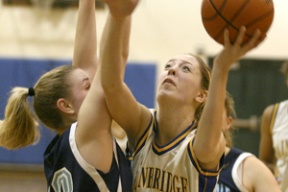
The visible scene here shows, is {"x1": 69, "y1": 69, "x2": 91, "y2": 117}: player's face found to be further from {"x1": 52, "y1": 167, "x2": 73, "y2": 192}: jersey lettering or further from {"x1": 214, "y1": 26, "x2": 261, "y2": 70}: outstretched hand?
{"x1": 214, "y1": 26, "x2": 261, "y2": 70}: outstretched hand

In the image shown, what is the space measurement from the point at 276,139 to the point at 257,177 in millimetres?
1089

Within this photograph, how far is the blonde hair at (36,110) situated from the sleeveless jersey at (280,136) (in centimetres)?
172

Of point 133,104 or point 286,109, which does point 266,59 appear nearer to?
point 286,109

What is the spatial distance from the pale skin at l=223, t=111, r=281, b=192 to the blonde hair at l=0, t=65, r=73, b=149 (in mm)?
746

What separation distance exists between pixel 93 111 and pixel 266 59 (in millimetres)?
4736

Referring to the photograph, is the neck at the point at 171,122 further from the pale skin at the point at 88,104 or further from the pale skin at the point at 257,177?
the pale skin at the point at 257,177

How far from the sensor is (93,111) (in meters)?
1.81

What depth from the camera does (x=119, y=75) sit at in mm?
1770

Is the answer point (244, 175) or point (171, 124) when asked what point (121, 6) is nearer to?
point (171, 124)

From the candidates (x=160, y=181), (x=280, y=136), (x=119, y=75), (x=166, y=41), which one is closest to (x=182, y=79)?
(x=119, y=75)

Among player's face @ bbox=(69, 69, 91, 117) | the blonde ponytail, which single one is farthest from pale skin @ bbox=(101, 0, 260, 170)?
the blonde ponytail

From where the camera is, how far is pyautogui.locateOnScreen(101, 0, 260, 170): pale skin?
1.55m

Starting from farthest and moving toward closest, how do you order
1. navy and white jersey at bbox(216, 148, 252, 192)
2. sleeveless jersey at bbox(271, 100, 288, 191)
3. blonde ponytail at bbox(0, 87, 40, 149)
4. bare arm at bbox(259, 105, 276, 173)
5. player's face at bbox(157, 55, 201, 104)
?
bare arm at bbox(259, 105, 276, 173)
sleeveless jersey at bbox(271, 100, 288, 191)
navy and white jersey at bbox(216, 148, 252, 192)
blonde ponytail at bbox(0, 87, 40, 149)
player's face at bbox(157, 55, 201, 104)

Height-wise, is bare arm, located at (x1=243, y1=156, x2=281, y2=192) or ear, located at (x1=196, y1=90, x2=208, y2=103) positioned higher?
ear, located at (x1=196, y1=90, x2=208, y2=103)
